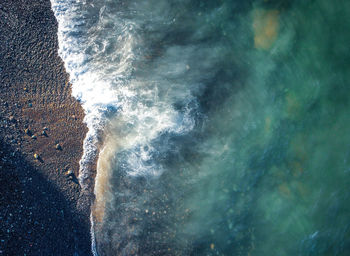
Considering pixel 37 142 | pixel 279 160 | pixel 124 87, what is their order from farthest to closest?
pixel 124 87 < pixel 279 160 < pixel 37 142

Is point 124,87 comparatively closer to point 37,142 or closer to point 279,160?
point 37,142

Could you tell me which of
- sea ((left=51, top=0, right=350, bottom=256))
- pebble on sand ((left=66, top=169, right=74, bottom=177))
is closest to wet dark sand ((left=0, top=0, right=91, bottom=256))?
pebble on sand ((left=66, top=169, right=74, bottom=177))

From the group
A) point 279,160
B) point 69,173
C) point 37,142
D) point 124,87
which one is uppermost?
point 124,87

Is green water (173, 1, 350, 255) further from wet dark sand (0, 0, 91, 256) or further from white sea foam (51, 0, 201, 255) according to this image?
wet dark sand (0, 0, 91, 256)

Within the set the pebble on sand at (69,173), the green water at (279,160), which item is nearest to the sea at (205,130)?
the green water at (279,160)

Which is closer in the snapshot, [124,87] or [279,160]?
[279,160]

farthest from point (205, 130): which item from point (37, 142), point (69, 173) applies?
point (37, 142)

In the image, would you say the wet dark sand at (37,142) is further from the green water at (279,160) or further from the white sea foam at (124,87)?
the green water at (279,160)

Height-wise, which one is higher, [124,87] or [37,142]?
[124,87]
